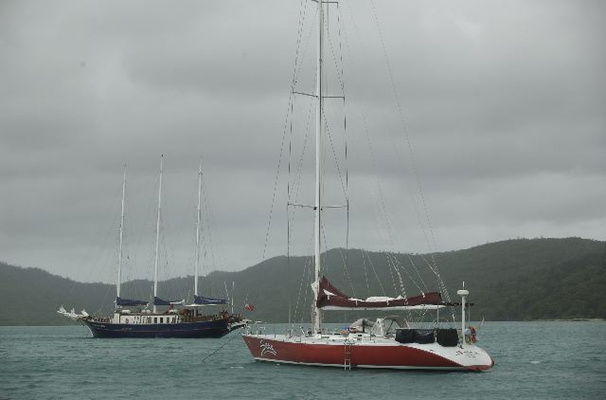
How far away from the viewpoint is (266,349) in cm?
5322

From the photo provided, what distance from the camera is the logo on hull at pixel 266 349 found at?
52250 millimetres

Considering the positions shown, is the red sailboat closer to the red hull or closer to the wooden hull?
the red hull

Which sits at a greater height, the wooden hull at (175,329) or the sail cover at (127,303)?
the sail cover at (127,303)

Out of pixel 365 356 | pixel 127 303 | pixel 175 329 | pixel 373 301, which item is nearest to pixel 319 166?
pixel 373 301

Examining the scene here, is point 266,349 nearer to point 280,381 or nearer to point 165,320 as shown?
point 280,381

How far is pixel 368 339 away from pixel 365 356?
100 centimetres

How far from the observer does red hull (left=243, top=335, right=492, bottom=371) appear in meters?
45.3

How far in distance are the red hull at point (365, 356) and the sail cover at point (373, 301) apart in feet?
8.52

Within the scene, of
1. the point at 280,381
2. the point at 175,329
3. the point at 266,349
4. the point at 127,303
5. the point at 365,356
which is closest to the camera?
the point at 365,356

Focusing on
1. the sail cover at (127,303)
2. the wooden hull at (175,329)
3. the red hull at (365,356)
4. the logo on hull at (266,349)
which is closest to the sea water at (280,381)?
A: the red hull at (365,356)

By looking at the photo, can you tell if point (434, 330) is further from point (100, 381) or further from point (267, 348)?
point (100, 381)

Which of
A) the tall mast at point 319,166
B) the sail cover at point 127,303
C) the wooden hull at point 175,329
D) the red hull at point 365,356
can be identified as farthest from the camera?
the sail cover at point 127,303

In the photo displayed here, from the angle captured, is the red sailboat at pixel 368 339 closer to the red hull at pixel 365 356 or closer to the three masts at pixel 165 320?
the red hull at pixel 365 356

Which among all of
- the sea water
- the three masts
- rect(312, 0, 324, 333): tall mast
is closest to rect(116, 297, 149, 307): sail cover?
the three masts
